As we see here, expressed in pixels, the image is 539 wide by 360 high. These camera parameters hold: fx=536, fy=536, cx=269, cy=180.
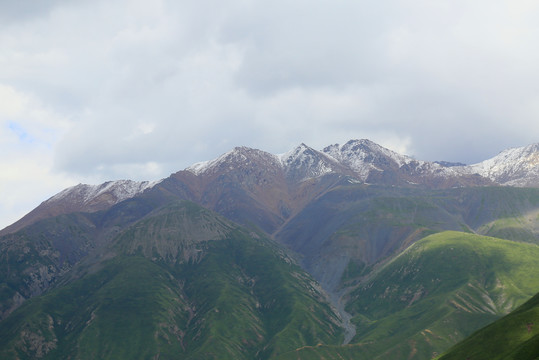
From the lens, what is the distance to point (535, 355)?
196 m
